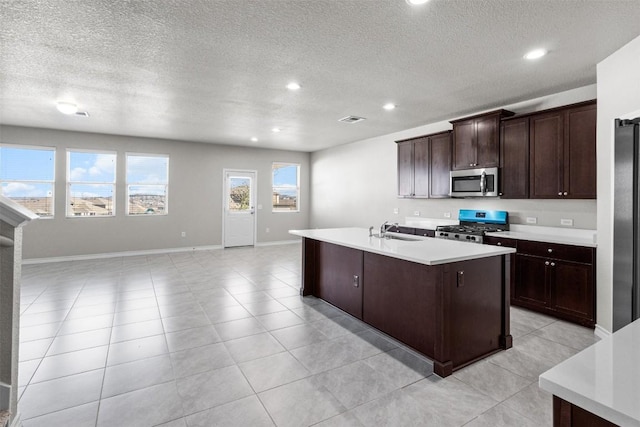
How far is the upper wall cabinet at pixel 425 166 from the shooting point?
522 centimetres

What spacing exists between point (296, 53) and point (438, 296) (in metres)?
2.50

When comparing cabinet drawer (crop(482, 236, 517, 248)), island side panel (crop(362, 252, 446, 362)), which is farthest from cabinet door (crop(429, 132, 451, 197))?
island side panel (crop(362, 252, 446, 362))

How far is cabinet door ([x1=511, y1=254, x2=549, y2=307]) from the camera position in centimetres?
362

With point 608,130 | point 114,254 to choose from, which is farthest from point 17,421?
point 114,254

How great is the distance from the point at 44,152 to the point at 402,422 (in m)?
7.92

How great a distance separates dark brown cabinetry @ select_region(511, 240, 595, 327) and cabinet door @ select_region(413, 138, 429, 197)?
2.04 meters

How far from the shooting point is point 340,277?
3.68m

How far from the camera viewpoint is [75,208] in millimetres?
6770

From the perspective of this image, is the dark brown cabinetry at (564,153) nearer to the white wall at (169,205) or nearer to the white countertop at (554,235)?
the white countertop at (554,235)

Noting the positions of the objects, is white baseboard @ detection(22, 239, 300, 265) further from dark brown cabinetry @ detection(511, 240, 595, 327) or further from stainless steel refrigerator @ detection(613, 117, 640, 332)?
stainless steel refrigerator @ detection(613, 117, 640, 332)

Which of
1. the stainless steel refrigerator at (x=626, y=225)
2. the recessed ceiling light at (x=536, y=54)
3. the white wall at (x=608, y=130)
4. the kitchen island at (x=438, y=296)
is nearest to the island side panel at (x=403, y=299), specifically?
the kitchen island at (x=438, y=296)

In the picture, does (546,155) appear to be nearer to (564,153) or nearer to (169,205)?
(564,153)

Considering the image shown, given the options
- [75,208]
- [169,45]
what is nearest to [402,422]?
[169,45]

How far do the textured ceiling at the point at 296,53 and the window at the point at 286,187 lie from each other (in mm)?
3934
